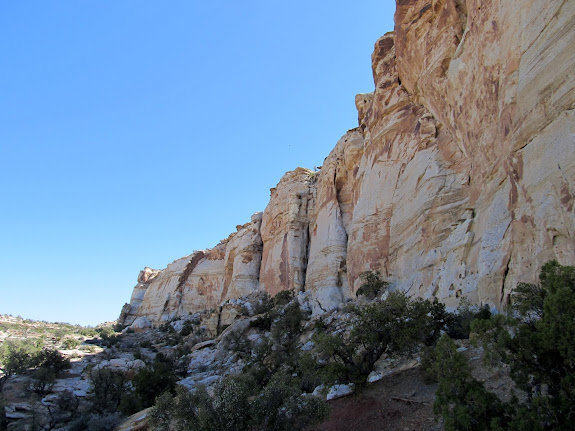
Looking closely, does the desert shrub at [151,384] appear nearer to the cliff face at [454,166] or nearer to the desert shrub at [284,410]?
the desert shrub at [284,410]

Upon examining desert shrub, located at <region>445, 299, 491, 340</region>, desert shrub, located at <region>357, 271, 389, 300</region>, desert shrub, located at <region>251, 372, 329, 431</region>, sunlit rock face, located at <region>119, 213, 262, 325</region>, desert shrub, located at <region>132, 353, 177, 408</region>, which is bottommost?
desert shrub, located at <region>132, 353, 177, 408</region>

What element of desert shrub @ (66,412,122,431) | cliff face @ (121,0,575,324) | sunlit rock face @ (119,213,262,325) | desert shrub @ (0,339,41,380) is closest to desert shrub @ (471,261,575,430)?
cliff face @ (121,0,575,324)

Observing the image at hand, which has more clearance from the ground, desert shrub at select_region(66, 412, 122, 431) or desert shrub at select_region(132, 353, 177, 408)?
desert shrub at select_region(132, 353, 177, 408)

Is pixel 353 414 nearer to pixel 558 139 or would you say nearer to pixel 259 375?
pixel 259 375

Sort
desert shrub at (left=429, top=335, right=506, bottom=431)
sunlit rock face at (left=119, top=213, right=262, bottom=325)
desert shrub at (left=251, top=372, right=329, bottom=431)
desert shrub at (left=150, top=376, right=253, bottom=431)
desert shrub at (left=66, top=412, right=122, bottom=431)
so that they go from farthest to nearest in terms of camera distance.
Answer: sunlit rock face at (left=119, top=213, right=262, bottom=325), desert shrub at (left=66, top=412, right=122, bottom=431), desert shrub at (left=251, top=372, right=329, bottom=431), desert shrub at (left=150, top=376, right=253, bottom=431), desert shrub at (left=429, top=335, right=506, bottom=431)

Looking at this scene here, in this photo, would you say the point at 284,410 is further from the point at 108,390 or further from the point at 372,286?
the point at 372,286

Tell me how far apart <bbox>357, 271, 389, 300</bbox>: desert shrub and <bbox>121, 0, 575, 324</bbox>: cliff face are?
75cm

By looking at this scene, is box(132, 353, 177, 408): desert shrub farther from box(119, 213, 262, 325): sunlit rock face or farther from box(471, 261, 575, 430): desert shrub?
box(119, 213, 262, 325): sunlit rock face

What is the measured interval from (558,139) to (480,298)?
224 inches

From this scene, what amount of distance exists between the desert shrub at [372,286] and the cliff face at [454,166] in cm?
75

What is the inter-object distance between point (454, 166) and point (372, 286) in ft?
26.3

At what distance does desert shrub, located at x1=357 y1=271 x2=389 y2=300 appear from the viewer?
21.2m

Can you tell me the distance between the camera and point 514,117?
502 inches

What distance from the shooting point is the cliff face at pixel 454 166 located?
11.0 meters
